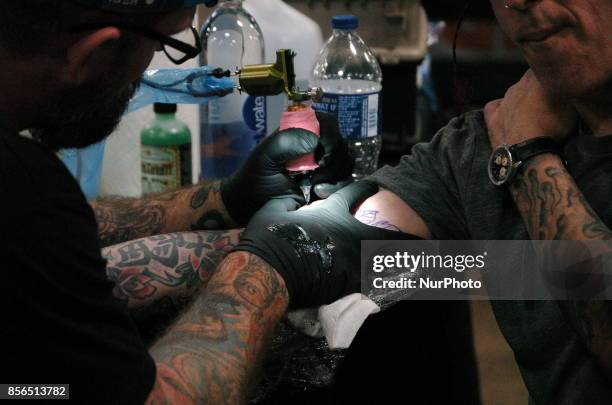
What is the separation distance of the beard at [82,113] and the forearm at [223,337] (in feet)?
0.93

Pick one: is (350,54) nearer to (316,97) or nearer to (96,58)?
(316,97)

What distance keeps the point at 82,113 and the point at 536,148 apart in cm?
67

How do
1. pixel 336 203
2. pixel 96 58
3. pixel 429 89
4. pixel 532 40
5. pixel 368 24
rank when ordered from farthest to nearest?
pixel 429 89 < pixel 368 24 < pixel 336 203 < pixel 532 40 < pixel 96 58

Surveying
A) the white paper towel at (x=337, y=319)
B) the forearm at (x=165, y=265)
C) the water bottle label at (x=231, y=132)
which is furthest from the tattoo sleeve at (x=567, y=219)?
the water bottle label at (x=231, y=132)

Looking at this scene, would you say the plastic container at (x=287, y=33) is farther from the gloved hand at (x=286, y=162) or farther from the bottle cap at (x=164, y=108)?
the gloved hand at (x=286, y=162)

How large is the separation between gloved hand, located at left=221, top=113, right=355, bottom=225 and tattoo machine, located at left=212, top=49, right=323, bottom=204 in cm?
1

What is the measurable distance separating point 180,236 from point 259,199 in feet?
0.52

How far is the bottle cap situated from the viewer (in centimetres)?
170

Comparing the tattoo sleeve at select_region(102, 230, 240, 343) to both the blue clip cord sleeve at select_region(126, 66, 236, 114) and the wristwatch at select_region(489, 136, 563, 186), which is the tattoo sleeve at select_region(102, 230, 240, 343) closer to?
the blue clip cord sleeve at select_region(126, 66, 236, 114)

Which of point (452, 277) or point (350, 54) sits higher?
point (350, 54)

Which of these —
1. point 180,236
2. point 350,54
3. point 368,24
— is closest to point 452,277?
point 180,236

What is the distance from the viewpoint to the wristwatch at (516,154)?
1.17m

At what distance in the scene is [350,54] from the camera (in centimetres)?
206

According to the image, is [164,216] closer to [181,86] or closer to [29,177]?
[181,86]
